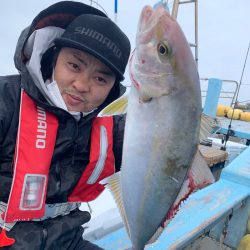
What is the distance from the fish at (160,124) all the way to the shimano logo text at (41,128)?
565 millimetres

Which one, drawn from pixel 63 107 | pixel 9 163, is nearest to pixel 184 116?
pixel 63 107

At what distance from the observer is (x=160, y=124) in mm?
1300

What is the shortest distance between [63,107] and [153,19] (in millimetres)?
862

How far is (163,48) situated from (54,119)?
93 centimetres

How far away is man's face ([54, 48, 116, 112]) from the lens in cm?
182

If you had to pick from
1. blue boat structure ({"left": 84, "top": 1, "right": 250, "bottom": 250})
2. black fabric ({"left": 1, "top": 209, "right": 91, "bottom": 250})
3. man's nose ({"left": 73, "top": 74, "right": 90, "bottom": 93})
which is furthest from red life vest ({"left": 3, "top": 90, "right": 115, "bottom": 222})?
blue boat structure ({"left": 84, "top": 1, "right": 250, "bottom": 250})

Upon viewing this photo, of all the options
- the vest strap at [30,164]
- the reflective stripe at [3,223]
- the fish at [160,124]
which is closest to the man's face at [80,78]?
the vest strap at [30,164]

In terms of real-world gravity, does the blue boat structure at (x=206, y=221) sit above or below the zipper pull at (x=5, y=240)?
below

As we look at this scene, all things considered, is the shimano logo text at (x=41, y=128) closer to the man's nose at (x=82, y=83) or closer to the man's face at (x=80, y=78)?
the man's face at (x=80, y=78)

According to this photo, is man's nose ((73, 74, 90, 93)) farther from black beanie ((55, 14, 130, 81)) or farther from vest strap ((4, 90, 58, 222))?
vest strap ((4, 90, 58, 222))

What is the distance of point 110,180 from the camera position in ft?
4.94

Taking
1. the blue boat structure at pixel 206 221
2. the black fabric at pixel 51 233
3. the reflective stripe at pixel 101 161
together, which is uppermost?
the reflective stripe at pixel 101 161

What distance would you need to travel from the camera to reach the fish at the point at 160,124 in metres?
1.25

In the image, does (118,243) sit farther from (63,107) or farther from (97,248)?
(63,107)
